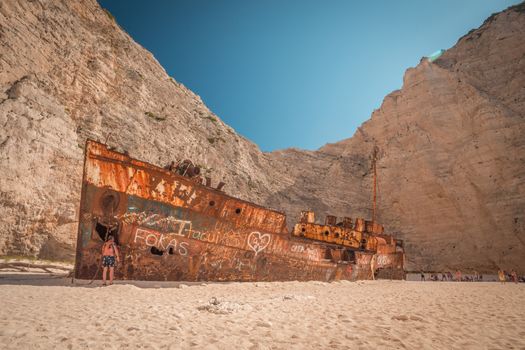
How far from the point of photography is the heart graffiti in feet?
31.4

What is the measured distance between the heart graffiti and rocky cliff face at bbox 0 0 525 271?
9756mm

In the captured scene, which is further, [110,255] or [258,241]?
[258,241]

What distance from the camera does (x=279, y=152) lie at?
41562 millimetres

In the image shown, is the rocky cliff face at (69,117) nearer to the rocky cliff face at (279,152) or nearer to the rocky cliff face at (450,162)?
the rocky cliff face at (279,152)

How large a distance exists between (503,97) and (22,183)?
41.7 meters

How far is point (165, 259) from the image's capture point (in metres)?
7.79

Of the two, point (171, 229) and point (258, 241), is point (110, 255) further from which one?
point (258, 241)

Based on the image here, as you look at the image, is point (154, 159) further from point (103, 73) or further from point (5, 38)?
point (5, 38)

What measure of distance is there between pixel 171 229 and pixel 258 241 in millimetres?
3026

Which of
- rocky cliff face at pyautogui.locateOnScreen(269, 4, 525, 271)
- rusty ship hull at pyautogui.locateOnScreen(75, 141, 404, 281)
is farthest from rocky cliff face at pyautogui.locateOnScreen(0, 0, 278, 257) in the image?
rocky cliff face at pyautogui.locateOnScreen(269, 4, 525, 271)

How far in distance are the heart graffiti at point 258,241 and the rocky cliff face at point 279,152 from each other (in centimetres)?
976

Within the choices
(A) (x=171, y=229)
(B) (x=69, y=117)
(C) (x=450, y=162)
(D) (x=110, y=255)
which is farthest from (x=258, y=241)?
(C) (x=450, y=162)

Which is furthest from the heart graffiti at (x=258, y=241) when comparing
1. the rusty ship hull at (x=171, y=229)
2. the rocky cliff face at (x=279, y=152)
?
the rocky cliff face at (x=279, y=152)

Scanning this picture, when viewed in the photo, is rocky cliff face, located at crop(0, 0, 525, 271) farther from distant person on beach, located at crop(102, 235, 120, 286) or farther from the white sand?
the white sand
